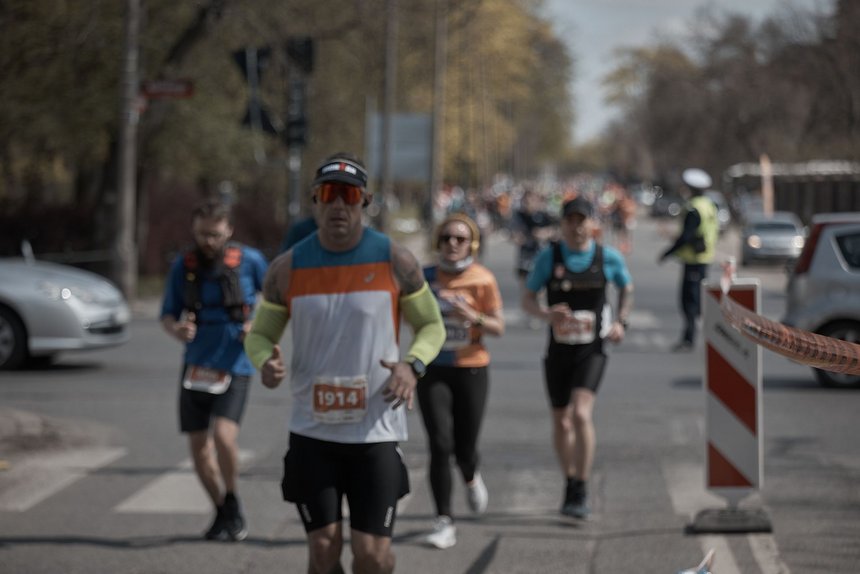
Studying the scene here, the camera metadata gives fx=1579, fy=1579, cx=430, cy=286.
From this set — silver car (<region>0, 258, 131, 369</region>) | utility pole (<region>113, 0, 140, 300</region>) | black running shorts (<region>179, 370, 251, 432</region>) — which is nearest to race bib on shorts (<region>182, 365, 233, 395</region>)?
black running shorts (<region>179, 370, 251, 432</region>)

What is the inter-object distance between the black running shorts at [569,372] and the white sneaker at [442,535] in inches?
43.5

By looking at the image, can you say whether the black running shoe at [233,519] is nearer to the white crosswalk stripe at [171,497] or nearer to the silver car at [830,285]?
the white crosswalk stripe at [171,497]

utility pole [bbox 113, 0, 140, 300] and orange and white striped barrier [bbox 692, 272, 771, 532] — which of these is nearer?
orange and white striped barrier [bbox 692, 272, 771, 532]

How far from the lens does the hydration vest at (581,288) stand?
29.6 feet

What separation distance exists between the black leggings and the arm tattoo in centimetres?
256

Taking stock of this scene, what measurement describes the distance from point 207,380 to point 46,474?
9.00ft

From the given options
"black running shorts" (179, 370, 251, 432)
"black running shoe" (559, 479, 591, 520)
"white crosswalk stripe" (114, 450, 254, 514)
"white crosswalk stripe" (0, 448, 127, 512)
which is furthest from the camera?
"white crosswalk stripe" (0, 448, 127, 512)

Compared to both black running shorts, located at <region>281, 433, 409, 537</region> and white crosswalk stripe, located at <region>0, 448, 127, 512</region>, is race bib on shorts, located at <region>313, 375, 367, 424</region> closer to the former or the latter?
black running shorts, located at <region>281, 433, 409, 537</region>

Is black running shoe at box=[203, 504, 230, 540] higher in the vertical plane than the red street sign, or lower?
lower

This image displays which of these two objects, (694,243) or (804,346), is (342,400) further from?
(694,243)

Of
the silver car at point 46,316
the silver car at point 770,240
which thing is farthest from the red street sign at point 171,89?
the silver car at point 770,240

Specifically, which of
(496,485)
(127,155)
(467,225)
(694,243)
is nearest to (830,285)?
(694,243)

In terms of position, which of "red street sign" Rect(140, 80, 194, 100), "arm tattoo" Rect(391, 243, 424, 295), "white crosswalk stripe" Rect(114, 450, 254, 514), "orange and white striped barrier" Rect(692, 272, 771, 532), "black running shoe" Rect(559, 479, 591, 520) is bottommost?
"white crosswalk stripe" Rect(114, 450, 254, 514)

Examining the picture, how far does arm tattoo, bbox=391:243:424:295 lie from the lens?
19.0ft
